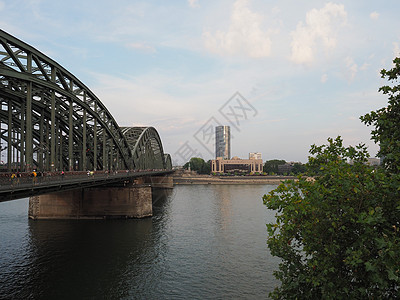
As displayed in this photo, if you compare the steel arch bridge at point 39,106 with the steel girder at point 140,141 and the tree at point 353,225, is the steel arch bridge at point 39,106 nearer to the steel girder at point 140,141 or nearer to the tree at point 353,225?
the steel girder at point 140,141

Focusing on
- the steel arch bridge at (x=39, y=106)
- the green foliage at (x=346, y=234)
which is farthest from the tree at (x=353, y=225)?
the steel arch bridge at (x=39, y=106)

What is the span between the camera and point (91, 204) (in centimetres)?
4853

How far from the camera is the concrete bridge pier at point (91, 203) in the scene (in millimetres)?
47531

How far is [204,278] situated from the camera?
79.8ft

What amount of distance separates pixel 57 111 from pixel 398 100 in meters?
42.4

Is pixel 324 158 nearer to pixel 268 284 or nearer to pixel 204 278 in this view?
pixel 268 284

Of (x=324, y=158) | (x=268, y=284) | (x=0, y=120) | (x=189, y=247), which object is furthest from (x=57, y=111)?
(x=324, y=158)

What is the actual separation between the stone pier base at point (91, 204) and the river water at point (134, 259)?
69.7 inches

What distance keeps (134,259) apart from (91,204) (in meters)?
22.0

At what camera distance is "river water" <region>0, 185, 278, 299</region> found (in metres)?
22.3

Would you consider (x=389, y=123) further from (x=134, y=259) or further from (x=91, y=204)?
(x=91, y=204)

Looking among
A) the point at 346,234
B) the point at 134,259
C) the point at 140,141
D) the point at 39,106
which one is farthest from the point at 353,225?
the point at 140,141

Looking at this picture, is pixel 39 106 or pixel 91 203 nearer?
pixel 39 106

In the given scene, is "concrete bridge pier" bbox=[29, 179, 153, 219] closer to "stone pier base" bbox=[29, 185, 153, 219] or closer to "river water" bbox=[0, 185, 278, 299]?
"stone pier base" bbox=[29, 185, 153, 219]
